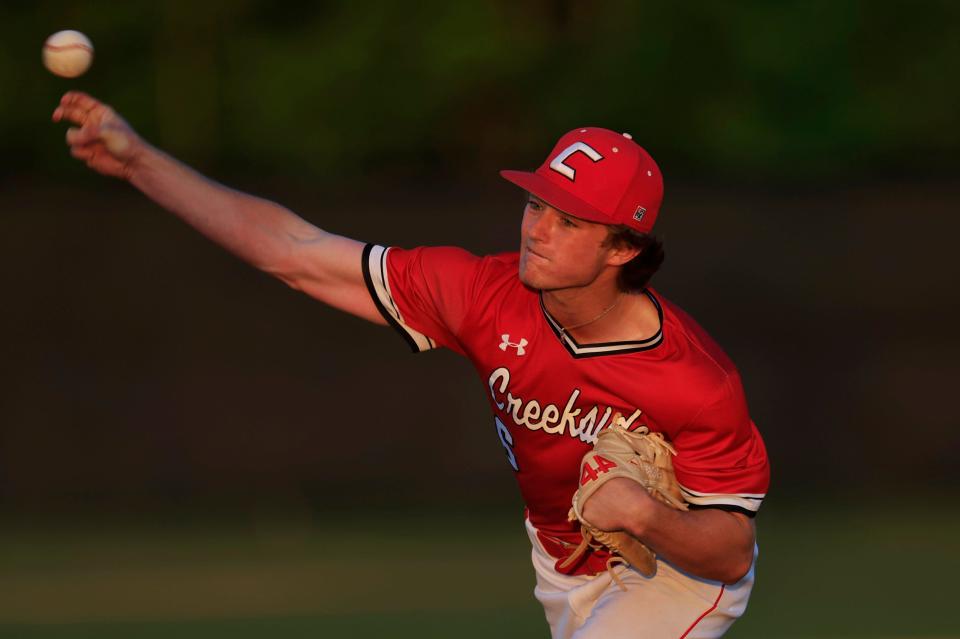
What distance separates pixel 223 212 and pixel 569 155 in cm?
123

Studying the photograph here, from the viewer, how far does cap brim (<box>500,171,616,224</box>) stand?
5531 mm

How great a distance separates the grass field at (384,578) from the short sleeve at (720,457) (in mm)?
3463

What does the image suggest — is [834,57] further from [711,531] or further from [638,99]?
[711,531]

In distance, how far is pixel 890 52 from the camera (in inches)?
556

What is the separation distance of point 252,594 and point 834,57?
23.8 ft

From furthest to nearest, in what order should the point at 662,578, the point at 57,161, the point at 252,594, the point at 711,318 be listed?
the point at 57,161 → the point at 711,318 → the point at 252,594 → the point at 662,578

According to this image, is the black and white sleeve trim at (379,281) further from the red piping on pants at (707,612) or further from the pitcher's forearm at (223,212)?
the red piping on pants at (707,612)

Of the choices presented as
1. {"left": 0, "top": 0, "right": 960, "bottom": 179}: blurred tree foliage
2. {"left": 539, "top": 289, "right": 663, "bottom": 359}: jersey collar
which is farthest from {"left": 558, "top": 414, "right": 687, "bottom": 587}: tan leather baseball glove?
{"left": 0, "top": 0, "right": 960, "bottom": 179}: blurred tree foliage

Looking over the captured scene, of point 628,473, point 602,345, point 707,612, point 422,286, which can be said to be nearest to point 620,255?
point 602,345

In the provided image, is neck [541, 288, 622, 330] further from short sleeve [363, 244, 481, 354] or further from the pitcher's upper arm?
the pitcher's upper arm

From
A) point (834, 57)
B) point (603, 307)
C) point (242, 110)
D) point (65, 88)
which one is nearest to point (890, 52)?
point (834, 57)

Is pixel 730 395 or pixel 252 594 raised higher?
pixel 730 395

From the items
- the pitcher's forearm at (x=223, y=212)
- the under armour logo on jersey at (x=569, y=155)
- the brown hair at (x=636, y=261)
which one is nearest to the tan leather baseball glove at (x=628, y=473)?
the brown hair at (x=636, y=261)

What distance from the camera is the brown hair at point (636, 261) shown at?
5.73 meters
